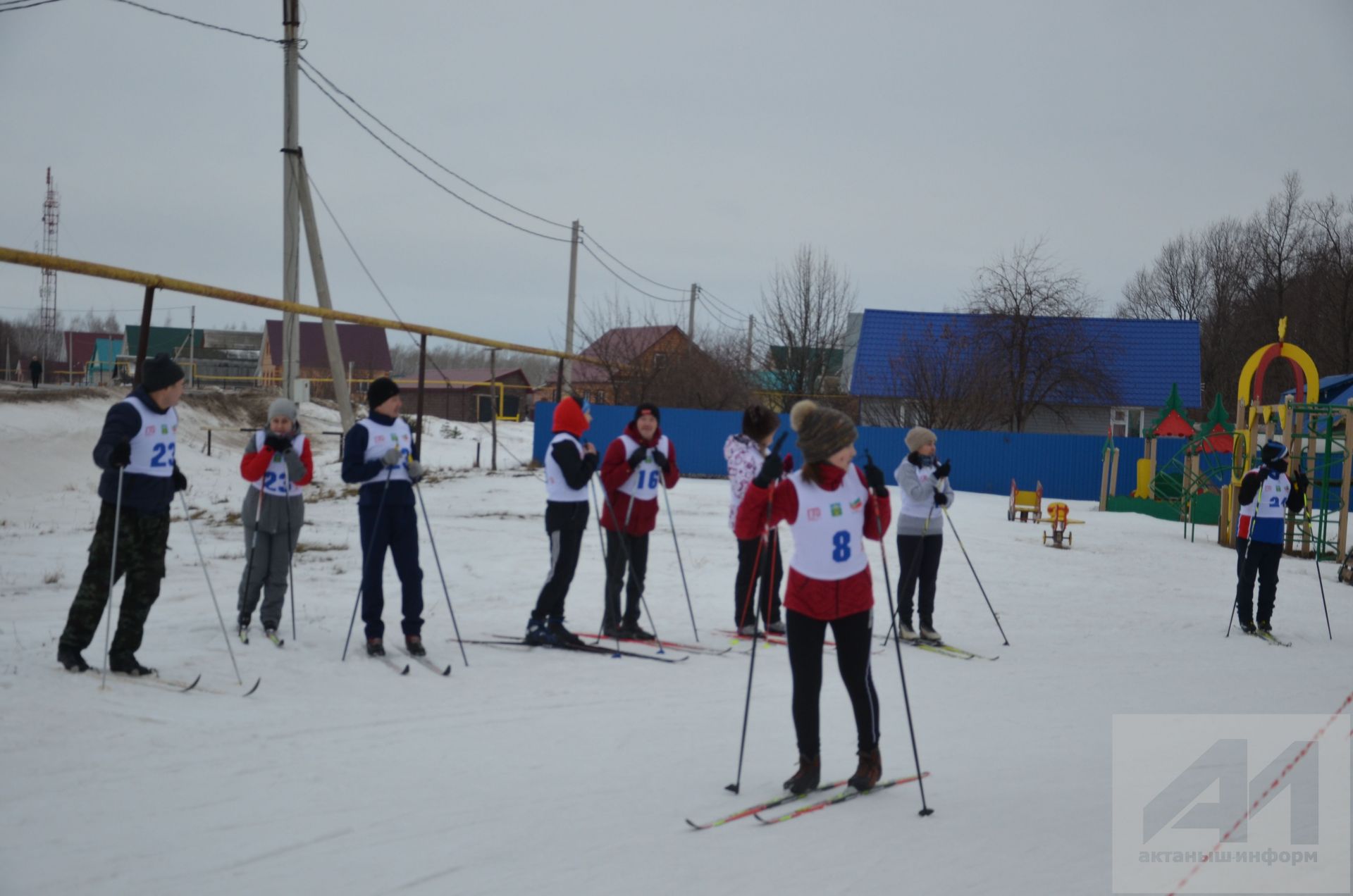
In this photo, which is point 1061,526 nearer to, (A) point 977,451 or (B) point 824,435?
(A) point 977,451

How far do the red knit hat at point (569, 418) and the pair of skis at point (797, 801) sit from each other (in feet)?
11.3

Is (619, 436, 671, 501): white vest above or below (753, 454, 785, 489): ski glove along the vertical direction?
below

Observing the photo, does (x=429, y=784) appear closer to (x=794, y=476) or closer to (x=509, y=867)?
(x=509, y=867)

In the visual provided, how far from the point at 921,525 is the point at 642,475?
7.53ft

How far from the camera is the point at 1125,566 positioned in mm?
13109

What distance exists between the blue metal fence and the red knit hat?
17491mm

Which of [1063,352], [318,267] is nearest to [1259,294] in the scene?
[1063,352]

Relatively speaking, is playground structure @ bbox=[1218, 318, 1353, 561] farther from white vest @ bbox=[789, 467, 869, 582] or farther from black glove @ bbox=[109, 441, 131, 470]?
black glove @ bbox=[109, 441, 131, 470]

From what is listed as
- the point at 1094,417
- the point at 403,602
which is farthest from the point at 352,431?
the point at 1094,417

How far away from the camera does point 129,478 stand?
18.8 ft

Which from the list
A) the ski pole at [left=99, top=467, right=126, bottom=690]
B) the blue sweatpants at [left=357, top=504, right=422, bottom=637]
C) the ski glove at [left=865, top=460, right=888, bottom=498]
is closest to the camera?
the ski glove at [left=865, top=460, right=888, bottom=498]

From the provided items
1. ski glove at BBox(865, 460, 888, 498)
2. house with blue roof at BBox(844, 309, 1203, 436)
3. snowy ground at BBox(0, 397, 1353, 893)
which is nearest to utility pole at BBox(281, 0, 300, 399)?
snowy ground at BBox(0, 397, 1353, 893)

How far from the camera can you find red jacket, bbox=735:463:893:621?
432 cm

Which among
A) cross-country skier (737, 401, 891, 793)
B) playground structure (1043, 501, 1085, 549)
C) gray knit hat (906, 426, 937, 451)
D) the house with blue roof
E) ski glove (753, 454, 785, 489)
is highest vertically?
the house with blue roof
